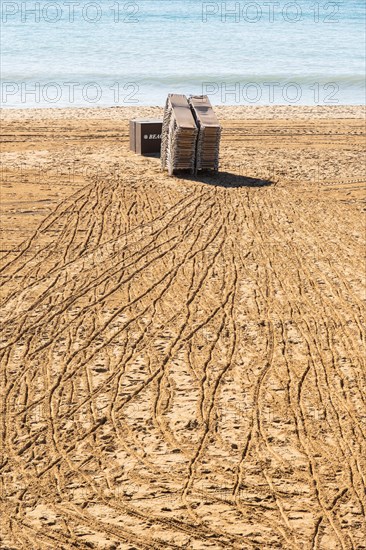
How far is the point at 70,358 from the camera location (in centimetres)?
1032

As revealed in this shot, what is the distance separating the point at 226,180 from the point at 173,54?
2524cm

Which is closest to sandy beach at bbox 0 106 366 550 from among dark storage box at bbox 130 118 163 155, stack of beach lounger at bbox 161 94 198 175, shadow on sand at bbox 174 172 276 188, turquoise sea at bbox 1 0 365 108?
shadow on sand at bbox 174 172 276 188

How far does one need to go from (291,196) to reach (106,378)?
355 inches

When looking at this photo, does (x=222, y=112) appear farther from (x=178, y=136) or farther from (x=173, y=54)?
(x=173, y=54)

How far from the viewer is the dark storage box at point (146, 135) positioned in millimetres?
20312

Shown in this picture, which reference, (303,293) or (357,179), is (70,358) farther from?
(357,179)

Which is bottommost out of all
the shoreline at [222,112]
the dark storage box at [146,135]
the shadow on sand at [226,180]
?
the shoreline at [222,112]

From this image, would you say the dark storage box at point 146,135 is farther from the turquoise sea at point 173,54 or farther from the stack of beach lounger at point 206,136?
the turquoise sea at point 173,54

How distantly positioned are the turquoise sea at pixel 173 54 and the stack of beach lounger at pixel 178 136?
10.6 metres

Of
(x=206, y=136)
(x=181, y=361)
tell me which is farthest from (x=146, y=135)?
(x=181, y=361)

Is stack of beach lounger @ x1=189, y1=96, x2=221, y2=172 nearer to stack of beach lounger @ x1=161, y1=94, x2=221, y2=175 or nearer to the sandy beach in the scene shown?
stack of beach lounger @ x1=161, y1=94, x2=221, y2=175

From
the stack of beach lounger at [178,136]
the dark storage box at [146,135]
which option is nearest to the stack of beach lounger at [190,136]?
the stack of beach lounger at [178,136]

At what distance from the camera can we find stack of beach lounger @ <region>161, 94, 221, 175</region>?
17844mm

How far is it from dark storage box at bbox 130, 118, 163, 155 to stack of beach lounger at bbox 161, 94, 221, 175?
49.6 inches
